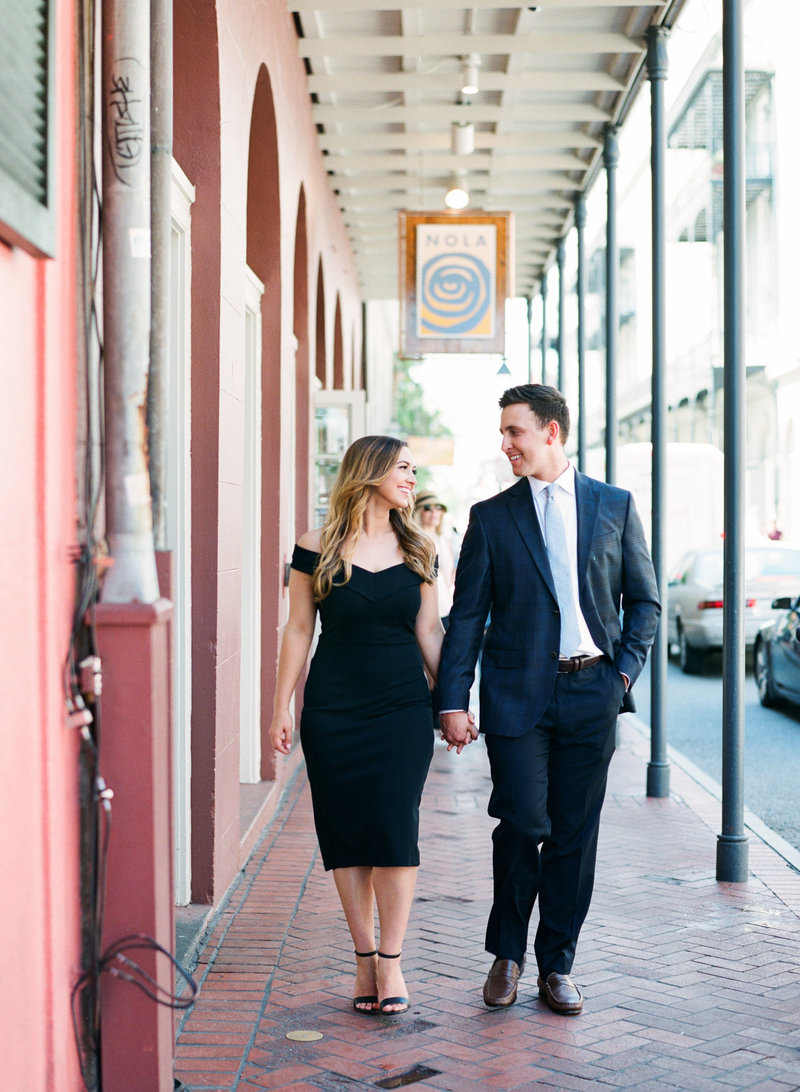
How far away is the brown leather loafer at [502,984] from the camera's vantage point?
4.13 meters

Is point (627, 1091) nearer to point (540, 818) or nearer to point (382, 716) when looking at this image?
point (540, 818)

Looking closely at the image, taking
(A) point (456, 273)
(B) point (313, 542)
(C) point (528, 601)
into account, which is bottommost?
(C) point (528, 601)

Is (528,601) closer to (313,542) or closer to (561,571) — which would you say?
(561,571)

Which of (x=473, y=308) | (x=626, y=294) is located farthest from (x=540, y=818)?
(x=626, y=294)

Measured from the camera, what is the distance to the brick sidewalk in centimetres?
363

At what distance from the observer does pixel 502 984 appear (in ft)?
13.6

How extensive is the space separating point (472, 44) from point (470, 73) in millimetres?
401

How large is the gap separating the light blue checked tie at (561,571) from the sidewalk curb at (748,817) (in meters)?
2.62

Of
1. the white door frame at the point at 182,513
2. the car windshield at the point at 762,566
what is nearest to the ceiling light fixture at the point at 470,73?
the white door frame at the point at 182,513

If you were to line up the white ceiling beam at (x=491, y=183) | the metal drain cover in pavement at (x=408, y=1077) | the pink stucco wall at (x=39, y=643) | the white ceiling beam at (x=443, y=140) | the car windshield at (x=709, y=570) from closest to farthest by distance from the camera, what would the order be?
the pink stucco wall at (x=39, y=643) → the metal drain cover in pavement at (x=408, y=1077) → the white ceiling beam at (x=443, y=140) → the white ceiling beam at (x=491, y=183) → the car windshield at (x=709, y=570)

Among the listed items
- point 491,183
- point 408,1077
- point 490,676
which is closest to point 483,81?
point 491,183

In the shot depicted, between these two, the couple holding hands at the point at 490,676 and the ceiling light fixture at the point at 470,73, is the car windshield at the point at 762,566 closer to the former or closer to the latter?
the ceiling light fixture at the point at 470,73

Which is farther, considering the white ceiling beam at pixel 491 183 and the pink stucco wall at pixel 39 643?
the white ceiling beam at pixel 491 183

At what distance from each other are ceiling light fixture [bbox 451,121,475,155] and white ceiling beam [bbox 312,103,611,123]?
0.09 meters
